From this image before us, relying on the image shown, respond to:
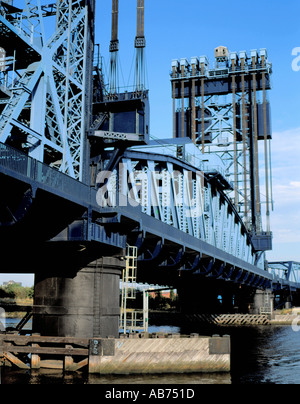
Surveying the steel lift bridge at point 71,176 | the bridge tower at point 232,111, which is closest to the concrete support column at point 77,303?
the steel lift bridge at point 71,176

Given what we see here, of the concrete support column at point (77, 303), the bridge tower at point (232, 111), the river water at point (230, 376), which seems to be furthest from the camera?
the bridge tower at point (232, 111)

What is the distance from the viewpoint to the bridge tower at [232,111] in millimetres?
112250

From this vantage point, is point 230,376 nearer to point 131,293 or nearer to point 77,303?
point 131,293

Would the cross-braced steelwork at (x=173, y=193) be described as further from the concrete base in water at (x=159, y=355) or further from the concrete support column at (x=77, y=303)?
the concrete base in water at (x=159, y=355)

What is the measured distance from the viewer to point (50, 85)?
3183 cm

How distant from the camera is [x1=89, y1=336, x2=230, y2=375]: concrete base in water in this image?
1091 inches

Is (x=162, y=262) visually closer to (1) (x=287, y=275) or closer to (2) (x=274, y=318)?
(2) (x=274, y=318)

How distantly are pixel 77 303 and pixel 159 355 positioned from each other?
5.22 metres

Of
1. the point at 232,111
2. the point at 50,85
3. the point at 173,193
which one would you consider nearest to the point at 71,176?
the point at 50,85

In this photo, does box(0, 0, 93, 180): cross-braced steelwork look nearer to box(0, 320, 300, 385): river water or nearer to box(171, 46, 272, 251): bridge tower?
box(0, 320, 300, 385): river water

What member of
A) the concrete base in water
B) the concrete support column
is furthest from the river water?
the concrete support column

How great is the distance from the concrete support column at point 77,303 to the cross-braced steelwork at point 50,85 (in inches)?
264

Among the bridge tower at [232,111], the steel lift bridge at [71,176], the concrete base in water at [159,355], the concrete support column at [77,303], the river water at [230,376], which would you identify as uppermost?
the bridge tower at [232,111]
